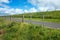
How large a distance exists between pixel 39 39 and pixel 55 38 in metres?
1.51

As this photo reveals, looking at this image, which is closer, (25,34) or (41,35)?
(41,35)

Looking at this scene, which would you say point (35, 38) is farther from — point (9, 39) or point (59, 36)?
point (9, 39)

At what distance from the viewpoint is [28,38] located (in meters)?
13.7

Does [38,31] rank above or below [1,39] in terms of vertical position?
above

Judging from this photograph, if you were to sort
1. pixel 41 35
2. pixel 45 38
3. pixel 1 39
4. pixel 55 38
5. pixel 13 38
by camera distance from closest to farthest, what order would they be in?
1. pixel 55 38
2. pixel 45 38
3. pixel 41 35
4. pixel 13 38
5. pixel 1 39

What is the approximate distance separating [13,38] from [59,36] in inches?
213

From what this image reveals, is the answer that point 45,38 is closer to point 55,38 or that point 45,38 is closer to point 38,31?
point 55,38

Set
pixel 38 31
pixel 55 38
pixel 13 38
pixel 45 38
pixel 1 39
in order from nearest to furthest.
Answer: pixel 55 38 < pixel 45 38 < pixel 38 31 < pixel 13 38 < pixel 1 39

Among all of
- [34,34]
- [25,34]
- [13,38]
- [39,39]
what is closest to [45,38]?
[39,39]

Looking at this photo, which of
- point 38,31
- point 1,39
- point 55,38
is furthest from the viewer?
point 1,39

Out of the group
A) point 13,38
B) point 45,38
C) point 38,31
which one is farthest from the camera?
point 13,38

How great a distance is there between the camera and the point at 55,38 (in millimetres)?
11680

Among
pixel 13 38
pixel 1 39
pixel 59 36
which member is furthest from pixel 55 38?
pixel 1 39

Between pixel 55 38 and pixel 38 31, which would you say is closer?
pixel 55 38
